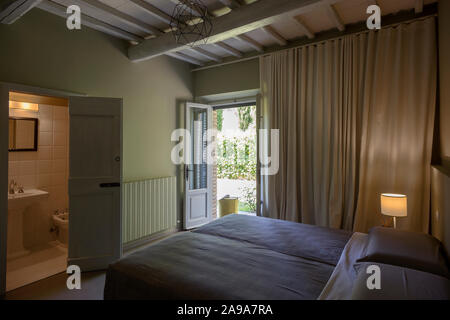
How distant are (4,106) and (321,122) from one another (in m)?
3.42

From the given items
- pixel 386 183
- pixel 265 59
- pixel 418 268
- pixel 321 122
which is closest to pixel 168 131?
pixel 265 59

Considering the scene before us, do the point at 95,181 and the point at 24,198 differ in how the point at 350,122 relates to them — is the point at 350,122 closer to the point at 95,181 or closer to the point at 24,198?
the point at 95,181

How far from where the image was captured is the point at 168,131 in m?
4.08

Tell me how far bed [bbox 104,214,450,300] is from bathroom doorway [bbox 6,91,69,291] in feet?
6.37

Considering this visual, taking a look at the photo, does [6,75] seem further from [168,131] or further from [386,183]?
[386,183]

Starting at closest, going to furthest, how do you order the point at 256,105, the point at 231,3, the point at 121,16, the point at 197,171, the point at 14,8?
1. the point at 14,8
2. the point at 231,3
3. the point at 121,16
4. the point at 256,105
5. the point at 197,171

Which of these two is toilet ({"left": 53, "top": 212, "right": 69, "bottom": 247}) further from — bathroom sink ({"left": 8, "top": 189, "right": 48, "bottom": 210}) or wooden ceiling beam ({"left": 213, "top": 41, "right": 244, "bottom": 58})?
wooden ceiling beam ({"left": 213, "top": 41, "right": 244, "bottom": 58})

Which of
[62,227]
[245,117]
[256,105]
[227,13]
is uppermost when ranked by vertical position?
[227,13]

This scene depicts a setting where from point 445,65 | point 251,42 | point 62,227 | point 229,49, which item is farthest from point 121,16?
point 445,65

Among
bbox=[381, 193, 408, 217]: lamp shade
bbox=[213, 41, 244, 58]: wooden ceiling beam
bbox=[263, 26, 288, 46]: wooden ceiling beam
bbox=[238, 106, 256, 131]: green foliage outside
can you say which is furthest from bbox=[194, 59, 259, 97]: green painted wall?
bbox=[381, 193, 408, 217]: lamp shade

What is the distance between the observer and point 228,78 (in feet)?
13.8

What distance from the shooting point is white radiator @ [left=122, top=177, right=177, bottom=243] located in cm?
341

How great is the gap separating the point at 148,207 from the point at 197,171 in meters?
1.09

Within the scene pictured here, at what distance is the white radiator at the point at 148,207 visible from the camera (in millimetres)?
3408
